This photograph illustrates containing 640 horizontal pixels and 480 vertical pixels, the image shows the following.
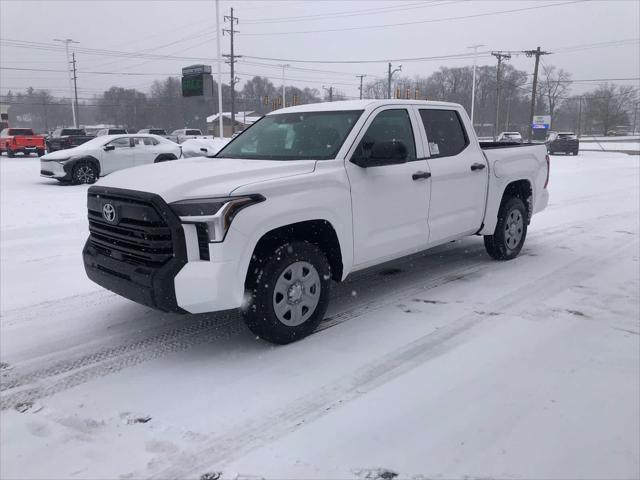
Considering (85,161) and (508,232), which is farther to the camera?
(85,161)

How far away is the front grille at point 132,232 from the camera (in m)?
3.75

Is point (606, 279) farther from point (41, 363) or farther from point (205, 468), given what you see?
point (41, 363)

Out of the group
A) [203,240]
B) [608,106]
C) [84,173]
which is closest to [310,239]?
[203,240]

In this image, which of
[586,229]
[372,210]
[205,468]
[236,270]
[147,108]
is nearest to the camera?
[205,468]

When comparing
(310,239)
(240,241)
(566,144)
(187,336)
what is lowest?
(187,336)

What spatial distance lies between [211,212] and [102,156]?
1394 cm

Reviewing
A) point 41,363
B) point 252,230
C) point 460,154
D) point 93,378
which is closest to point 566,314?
point 460,154

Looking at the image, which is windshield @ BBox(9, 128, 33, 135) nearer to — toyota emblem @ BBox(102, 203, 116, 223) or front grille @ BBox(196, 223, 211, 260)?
toyota emblem @ BBox(102, 203, 116, 223)

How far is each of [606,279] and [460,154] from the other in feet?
7.13

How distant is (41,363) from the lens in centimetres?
397

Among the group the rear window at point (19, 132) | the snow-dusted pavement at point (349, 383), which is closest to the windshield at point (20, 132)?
the rear window at point (19, 132)

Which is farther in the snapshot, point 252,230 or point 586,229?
point 586,229

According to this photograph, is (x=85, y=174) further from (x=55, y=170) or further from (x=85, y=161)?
(x=55, y=170)

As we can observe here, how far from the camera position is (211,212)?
3637 mm
